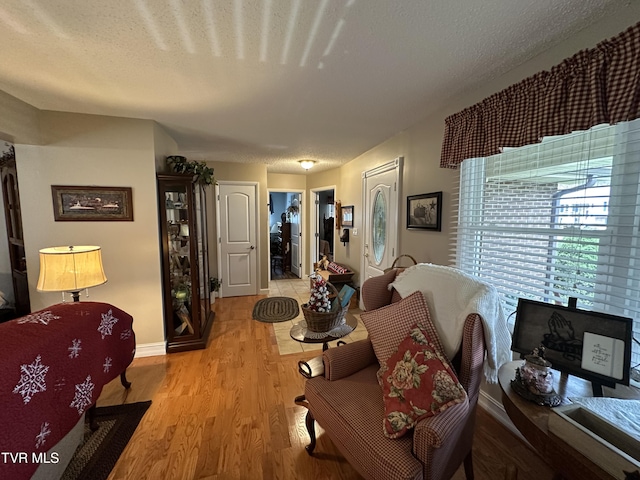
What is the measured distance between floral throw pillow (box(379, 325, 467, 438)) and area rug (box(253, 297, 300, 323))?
2.61 metres

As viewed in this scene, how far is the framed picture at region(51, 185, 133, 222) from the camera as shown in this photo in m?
2.48

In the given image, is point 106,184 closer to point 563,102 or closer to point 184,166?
point 184,166

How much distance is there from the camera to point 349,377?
164cm

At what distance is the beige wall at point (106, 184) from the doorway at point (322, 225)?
344 cm

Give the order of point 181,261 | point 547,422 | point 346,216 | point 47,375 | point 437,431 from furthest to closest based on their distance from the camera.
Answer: point 346,216
point 181,261
point 47,375
point 437,431
point 547,422

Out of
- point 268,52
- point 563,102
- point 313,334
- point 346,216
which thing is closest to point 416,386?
point 313,334

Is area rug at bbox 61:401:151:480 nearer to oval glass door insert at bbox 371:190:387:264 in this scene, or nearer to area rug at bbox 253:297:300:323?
area rug at bbox 253:297:300:323

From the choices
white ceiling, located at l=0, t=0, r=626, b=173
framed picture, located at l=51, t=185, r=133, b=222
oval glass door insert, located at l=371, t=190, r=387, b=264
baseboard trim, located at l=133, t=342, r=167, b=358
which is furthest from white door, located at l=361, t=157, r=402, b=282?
framed picture, located at l=51, t=185, r=133, b=222

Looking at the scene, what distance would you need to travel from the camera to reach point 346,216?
4758 mm

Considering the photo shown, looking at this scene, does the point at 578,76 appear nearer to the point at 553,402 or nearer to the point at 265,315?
the point at 553,402

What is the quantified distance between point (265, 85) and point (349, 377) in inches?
81.2

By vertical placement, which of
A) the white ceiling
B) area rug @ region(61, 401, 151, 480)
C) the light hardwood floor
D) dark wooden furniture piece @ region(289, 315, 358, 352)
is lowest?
the light hardwood floor

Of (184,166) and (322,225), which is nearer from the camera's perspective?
(184,166)

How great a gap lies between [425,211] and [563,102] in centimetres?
130
